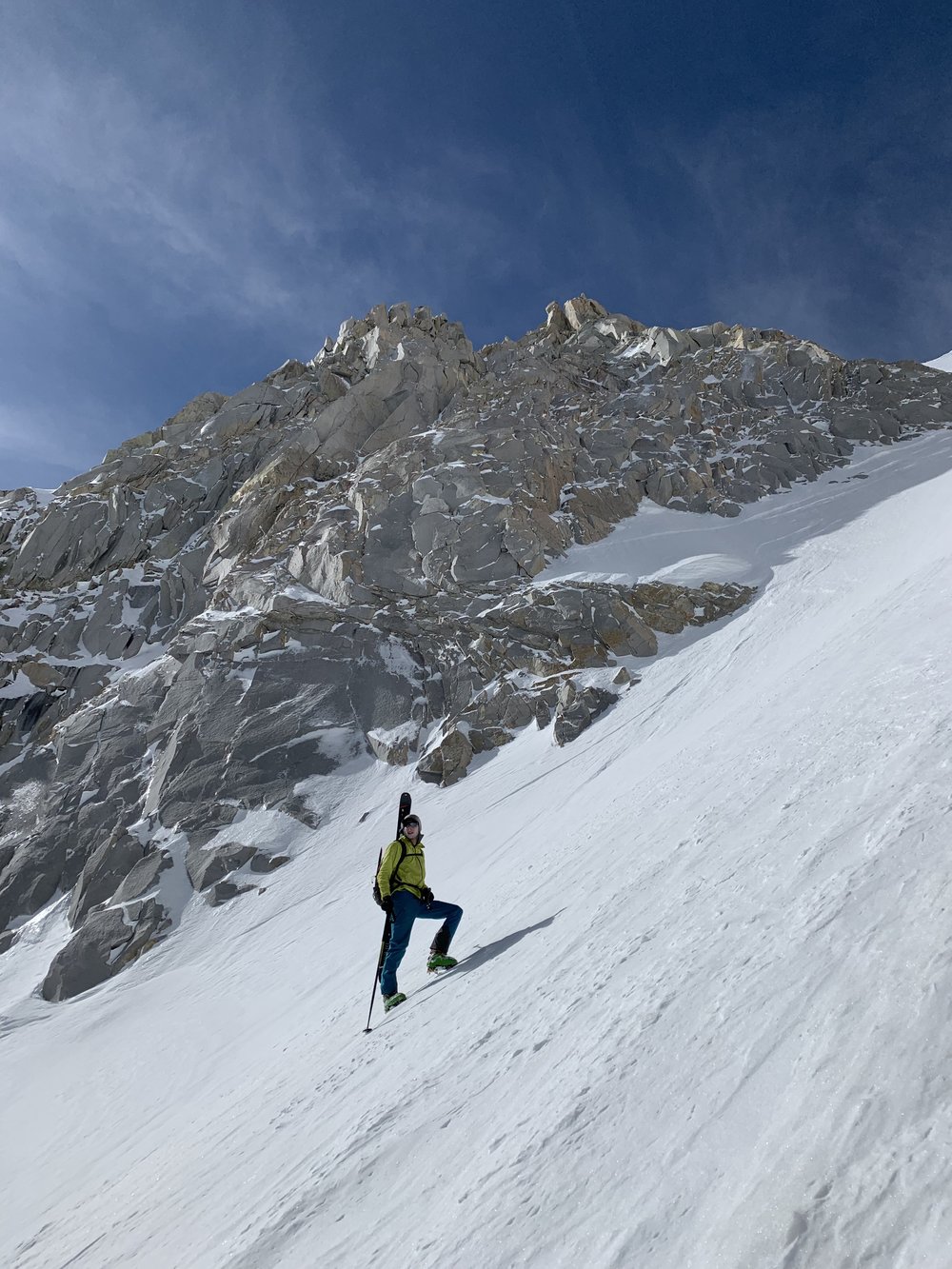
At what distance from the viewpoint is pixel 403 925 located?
25.0 feet

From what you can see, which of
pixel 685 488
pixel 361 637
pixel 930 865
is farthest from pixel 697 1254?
pixel 685 488

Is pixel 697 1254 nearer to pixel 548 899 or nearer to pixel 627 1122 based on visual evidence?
pixel 627 1122

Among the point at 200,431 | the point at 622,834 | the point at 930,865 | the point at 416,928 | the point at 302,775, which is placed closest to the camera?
the point at 930,865

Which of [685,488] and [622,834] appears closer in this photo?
[622,834]

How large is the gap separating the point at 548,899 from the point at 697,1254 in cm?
547

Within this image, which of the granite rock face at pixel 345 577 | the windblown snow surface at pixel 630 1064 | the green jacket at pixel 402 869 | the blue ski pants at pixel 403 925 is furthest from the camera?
the granite rock face at pixel 345 577

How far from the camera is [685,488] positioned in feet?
139

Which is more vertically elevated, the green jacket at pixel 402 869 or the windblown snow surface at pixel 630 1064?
the green jacket at pixel 402 869

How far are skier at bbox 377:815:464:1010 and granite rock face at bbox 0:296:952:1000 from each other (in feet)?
48.7

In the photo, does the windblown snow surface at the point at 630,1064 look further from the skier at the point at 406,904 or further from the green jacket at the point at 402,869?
the green jacket at the point at 402,869

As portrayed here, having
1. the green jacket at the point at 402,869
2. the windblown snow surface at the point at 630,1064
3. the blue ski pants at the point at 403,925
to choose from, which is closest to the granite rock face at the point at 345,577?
the windblown snow surface at the point at 630,1064

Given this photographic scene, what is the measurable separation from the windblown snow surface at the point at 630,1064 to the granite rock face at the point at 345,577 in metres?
11.5

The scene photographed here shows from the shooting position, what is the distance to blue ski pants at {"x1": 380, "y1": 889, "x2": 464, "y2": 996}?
24.8ft

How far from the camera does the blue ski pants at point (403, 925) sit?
298 inches
